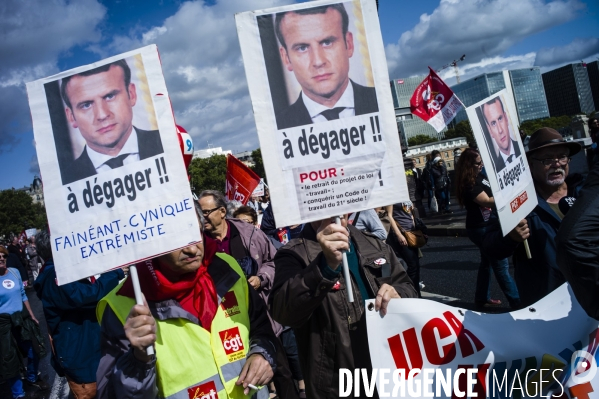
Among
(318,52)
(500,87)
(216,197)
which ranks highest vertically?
(500,87)

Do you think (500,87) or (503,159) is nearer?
(503,159)

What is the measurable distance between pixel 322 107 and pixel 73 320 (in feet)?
9.16

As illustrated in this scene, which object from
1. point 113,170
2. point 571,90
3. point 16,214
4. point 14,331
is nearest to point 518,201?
point 113,170

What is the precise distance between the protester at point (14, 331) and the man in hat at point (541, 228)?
17.3 feet

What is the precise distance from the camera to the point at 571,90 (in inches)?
5910

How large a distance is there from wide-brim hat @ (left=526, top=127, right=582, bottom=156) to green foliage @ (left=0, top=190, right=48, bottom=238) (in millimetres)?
79536

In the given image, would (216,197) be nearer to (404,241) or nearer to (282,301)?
(404,241)

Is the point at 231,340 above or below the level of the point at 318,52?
below

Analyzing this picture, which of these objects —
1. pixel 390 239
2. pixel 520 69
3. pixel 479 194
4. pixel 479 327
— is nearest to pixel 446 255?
pixel 390 239

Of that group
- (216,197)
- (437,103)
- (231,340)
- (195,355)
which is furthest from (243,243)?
(437,103)

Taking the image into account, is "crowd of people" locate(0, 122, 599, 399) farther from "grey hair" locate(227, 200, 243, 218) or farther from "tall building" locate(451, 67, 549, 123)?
"tall building" locate(451, 67, 549, 123)

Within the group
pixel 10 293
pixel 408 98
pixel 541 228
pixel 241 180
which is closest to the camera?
pixel 541 228

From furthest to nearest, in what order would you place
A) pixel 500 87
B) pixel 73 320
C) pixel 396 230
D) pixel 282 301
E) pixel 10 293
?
pixel 500 87, pixel 10 293, pixel 396 230, pixel 73 320, pixel 282 301

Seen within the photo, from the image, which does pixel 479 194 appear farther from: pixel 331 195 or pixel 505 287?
pixel 331 195
